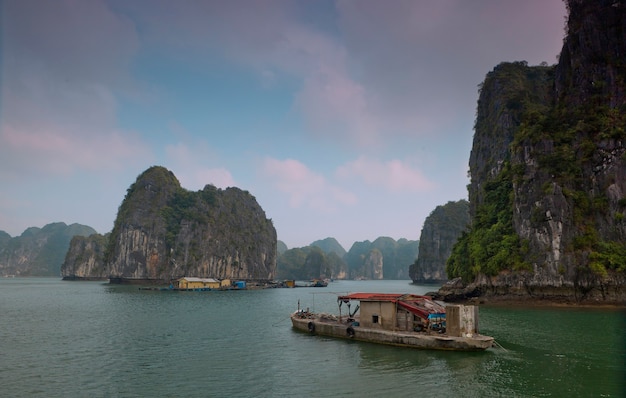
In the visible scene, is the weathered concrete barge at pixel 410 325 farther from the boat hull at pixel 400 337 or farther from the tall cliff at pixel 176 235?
the tall cliff at pixel 176 235

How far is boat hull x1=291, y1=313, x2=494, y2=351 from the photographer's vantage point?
24.6 m

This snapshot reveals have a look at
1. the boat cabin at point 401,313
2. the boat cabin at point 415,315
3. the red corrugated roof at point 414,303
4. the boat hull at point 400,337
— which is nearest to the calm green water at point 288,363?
the boat hull at point 400,337

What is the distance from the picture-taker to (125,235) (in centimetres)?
13525

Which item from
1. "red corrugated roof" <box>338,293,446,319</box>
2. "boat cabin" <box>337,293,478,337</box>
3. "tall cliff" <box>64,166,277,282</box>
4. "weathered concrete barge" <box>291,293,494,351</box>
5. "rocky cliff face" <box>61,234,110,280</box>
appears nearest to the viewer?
"weathered concrete barge" <box>291,293,494,351</box>

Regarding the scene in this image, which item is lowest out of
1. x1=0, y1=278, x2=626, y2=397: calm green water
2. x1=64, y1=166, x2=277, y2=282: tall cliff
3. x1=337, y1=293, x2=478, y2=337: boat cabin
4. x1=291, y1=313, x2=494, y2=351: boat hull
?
x1=0, y1=278, x2=626, y2=397: calm green water

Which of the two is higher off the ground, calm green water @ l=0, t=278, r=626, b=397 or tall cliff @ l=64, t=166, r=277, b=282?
tall cliff @ l=64, t=166, r=277, b=282

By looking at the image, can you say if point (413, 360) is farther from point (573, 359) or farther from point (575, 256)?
point (575, 256)

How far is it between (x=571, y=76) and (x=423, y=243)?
375ft

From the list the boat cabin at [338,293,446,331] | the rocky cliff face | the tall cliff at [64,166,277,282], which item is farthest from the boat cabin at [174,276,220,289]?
the rocky cliff face

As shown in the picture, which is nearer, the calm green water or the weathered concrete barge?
the calm green water

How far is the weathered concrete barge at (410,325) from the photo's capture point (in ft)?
82.1

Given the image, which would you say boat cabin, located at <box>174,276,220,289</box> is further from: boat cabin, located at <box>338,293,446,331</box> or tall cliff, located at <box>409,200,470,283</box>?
tall cliff, located at <box>409,200,470,283</box>

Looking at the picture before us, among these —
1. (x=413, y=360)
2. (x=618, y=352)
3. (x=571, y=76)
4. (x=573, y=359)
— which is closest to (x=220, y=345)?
(x=413, y=360)

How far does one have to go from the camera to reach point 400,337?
86.4 feet
